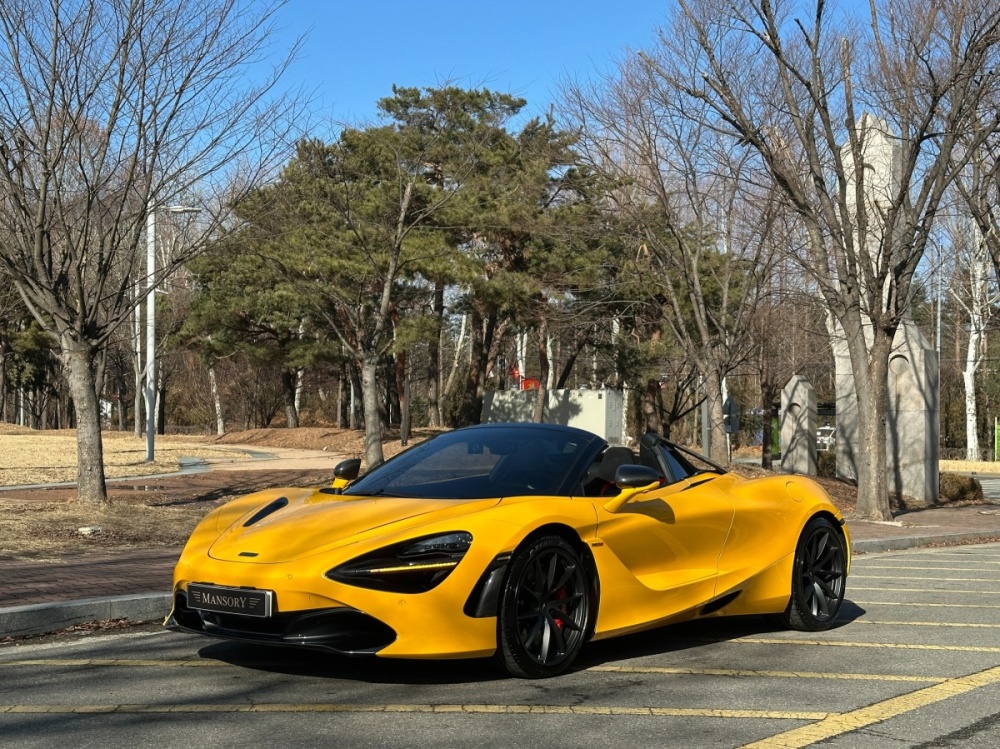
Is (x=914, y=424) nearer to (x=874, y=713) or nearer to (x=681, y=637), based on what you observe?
(x=681, y=637)

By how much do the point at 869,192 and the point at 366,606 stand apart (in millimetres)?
19902

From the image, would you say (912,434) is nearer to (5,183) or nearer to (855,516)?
(855,516)

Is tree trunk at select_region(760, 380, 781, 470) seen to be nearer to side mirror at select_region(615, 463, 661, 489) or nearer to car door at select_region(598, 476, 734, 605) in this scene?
car door at select_region(598, 476, 734, 605)

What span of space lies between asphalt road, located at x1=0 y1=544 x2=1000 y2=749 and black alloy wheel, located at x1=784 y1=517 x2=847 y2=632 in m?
0.13

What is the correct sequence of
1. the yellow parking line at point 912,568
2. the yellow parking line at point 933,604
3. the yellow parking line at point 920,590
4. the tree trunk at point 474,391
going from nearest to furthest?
the yellow parking line at point 933,604
the yellow parking line at point 920,590
the yellow parking line at point 912,568
the tree trunk at point 474,391

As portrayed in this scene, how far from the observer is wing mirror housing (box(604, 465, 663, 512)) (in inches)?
232

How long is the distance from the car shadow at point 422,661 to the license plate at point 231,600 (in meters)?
0.57

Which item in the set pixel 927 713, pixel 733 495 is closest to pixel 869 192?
pixel 733 495

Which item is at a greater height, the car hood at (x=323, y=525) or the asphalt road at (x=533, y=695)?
the car hood at (x=323, y=525)

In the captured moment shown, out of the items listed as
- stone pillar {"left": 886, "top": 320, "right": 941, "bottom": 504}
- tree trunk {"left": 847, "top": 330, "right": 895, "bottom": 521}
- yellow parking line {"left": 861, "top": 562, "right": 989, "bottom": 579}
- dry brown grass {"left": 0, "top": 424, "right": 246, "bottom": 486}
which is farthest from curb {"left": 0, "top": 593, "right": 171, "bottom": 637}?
stone pillar {"left": 886, "top": 320, "right": 941, "bottom": 504}

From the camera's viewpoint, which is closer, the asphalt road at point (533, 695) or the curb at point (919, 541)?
the asphalt road at point (533, 695)

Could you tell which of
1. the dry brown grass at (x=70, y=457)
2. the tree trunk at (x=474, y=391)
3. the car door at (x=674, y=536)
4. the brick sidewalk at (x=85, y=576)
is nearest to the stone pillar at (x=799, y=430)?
the tree trunk at (x=474, y=391)

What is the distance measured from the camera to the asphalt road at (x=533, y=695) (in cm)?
449

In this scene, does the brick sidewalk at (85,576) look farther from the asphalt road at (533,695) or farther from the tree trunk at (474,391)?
the tree trunk at (474,391)
